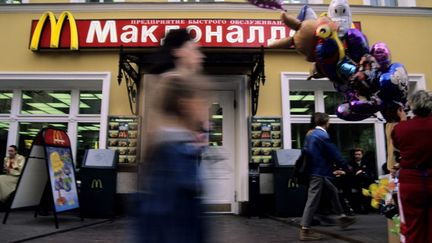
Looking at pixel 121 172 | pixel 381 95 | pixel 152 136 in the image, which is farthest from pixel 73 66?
pixel 152 136

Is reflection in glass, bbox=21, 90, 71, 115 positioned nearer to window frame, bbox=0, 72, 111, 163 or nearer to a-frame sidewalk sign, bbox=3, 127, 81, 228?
window frame, bbox=0, 72, 111, 163

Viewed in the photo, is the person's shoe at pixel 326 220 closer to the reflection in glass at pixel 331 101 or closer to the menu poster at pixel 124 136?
the reflection in glass at pixel 331 101

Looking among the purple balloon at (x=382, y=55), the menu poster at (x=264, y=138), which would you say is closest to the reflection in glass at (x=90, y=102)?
the menu poster at (x=264, y=138)

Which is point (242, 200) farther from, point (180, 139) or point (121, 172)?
point (180, 139)

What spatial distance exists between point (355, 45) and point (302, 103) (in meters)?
4.67

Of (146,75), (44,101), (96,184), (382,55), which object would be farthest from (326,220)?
(44,101)

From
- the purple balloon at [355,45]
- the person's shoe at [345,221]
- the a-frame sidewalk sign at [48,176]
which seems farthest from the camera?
the a-frame sidewalk sign at [48,176]

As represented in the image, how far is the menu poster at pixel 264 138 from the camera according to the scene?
8.22 meters

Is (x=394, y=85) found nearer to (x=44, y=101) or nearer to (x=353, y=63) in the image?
(x=353, y=63)

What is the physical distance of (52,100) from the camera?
916 cm

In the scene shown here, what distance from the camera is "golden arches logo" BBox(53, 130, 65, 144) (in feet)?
21.8

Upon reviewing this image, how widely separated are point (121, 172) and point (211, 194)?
20.8 feet

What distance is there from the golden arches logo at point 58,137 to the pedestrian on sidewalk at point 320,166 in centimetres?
399

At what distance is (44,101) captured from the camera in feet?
30.1
